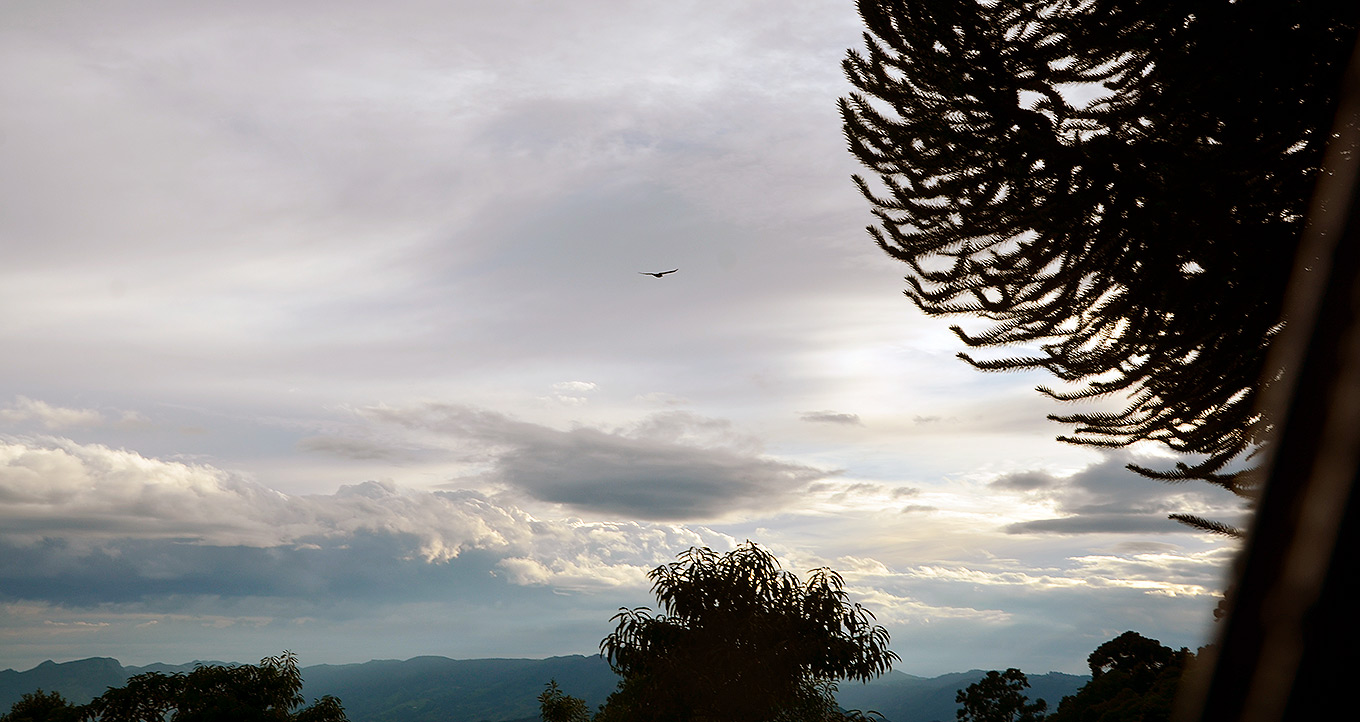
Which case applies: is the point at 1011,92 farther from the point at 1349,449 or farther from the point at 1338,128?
the point at 1349,449

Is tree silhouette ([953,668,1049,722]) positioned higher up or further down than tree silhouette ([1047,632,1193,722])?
further down

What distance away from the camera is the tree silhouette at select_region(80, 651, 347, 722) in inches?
1109

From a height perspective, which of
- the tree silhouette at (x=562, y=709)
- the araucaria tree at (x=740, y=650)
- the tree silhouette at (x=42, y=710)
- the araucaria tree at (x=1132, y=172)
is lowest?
the tree silhouette at (x=562, y=709)

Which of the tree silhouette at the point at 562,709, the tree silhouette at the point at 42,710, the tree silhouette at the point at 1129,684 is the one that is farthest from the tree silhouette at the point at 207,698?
the tree silhouette at the point at 1129,684

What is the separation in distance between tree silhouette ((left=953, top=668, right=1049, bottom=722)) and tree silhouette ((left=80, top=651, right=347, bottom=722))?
135 ft

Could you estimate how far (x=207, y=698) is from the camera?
28.7 metres

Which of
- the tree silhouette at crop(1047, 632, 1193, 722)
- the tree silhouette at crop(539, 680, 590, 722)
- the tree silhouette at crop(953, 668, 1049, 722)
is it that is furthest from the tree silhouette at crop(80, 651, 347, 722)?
the tree silhouette at crop(953, 668, 1049, 722)

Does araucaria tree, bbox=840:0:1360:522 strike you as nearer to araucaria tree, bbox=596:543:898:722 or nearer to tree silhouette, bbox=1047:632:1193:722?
araucaria tree, bbox=596:543:898:722

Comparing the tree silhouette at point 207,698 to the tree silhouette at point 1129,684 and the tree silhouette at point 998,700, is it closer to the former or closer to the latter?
the tree silhouette at point 1129,684

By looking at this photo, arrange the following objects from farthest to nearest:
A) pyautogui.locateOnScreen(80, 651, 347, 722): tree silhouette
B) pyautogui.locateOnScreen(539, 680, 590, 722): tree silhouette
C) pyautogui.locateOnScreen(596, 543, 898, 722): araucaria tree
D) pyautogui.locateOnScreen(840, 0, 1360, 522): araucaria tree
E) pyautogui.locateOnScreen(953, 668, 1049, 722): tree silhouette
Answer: pyautogui.locateOnScreen(953, 668, 1049, 722): tree silhouette, pyautogui.locateOnScreen(539, 680, 590, 722): tree silhouette, pyautogui.locateOnScreen(80, 651, 347, 722): tree silhouette, pyautogui.locateOnScreen(596, 543, 898, 722): araucaria tree, pyautogui.locateOnScreen(840, 0, 1360, 522): araucaria tree

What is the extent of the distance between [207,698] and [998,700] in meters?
46.4

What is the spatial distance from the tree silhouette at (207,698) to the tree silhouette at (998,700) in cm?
4109

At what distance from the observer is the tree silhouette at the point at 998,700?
5731 cm

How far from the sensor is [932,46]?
719cm
